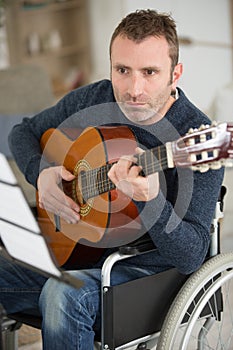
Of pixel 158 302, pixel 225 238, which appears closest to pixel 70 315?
pixel 158 302

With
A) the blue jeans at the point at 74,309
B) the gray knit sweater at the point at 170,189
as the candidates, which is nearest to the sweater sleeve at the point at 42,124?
the gray knit sweater at the point at 170,189

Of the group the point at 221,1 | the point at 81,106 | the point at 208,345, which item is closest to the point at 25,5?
the point at 221,1

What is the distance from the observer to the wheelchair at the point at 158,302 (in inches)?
61.8

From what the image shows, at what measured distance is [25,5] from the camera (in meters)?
5.14

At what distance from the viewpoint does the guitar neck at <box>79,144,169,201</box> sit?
1.42m

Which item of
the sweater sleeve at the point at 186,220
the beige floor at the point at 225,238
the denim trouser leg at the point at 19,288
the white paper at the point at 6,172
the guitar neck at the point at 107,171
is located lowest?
the beige floor at the point at 225,238

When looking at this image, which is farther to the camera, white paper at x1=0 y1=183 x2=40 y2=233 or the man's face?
the man's face

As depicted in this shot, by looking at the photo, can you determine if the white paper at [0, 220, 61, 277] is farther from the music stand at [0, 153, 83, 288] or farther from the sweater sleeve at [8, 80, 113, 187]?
the sweater sleeve at [8, 80, 113, 187]

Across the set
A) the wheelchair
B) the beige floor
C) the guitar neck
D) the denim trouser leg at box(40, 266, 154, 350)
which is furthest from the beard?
the beige floor

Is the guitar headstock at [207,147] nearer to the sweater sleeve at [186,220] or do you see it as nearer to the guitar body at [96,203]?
the sweater sleeve at [186,220]

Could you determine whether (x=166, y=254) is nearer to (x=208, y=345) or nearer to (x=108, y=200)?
(x=108, y=200)

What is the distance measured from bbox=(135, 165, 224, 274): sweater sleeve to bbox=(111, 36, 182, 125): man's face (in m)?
0.18

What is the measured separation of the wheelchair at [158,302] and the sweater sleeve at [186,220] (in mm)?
49

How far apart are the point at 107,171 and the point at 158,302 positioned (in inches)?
12.9
